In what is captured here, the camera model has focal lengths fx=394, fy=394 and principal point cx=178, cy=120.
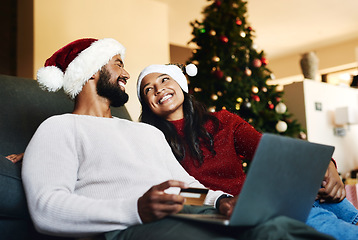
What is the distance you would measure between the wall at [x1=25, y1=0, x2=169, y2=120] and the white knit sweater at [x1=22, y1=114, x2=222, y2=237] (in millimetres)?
3033

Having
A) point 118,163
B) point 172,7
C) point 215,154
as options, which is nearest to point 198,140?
point 215,154

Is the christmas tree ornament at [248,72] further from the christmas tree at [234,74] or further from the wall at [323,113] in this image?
the wall at [323,113]

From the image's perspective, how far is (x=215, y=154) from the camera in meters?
1.78

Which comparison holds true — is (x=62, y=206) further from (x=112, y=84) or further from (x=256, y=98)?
(x=256, y=98)

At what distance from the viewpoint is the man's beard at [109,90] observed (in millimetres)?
1585

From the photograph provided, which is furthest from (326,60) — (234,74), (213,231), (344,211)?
(213,231)

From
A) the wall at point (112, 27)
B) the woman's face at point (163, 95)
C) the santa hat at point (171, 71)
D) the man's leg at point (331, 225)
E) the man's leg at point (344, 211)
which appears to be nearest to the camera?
the man's leg at point (331, 225)

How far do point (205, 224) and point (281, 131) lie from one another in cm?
314

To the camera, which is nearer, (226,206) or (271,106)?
(226,206)

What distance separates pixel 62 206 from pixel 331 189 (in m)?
1.00

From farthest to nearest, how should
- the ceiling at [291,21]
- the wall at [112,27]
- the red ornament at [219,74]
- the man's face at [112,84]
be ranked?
1. the ceiling at [291,21]
2. the wall at [112,27]
3. the red ornament at [219,74]
4. the man's face at [112,84]

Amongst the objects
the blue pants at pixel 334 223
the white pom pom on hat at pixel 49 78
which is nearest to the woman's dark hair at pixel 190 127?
the white pom pom on hat at pixel 49 78

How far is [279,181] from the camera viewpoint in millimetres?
921

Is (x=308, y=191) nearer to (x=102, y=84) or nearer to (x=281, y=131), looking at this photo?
(x=102, y=84)
